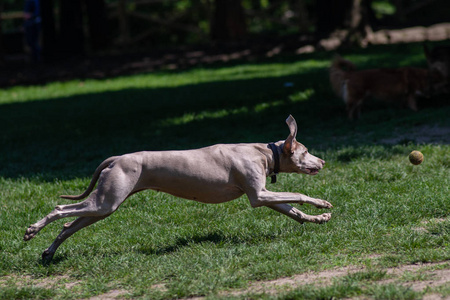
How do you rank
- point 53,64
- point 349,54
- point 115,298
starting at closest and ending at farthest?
1. point 115,298
2. point 349,54
3. point 53,64

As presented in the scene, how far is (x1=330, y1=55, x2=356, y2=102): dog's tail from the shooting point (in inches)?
443

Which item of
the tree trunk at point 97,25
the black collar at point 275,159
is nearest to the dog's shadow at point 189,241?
the black collar at point 275,159

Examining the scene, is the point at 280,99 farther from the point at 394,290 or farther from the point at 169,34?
the point at 169,34

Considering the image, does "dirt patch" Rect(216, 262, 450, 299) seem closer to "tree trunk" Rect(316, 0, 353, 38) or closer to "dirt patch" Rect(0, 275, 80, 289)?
"dirt patch" Rect(0, 275, 80, 289)

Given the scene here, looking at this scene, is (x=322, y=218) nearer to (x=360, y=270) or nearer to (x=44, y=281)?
(x=360, y=270)

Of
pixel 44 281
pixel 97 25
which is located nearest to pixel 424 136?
pixel 44 281

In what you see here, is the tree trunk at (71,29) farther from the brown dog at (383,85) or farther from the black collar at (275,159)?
the black collar at (275,159)

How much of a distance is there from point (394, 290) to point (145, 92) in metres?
12.3

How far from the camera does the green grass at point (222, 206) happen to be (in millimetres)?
4906

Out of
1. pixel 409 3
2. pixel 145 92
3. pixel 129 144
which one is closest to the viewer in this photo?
pixel 129 144

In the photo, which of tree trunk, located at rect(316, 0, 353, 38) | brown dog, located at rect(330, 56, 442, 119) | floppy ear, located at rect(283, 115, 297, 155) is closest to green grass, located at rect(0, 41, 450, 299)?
brown dog, located at rect(330, 56, 442, 119)

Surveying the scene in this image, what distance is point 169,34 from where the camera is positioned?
32.0m

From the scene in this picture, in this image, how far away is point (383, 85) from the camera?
11055mm

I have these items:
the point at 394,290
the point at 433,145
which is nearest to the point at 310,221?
the point at 394,290
